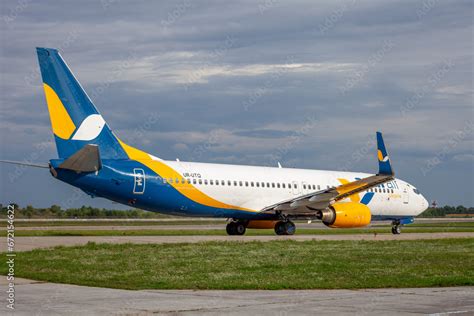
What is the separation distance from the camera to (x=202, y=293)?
51.0 ft

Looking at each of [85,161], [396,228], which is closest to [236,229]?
[396,228]

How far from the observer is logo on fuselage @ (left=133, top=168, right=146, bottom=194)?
37031 mm

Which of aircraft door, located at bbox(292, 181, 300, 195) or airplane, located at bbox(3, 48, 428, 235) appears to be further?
aircraft door, located at bbox(292, 181, 300, 195)

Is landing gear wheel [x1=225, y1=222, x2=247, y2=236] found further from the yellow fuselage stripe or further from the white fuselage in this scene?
the yellow fuselage stripe

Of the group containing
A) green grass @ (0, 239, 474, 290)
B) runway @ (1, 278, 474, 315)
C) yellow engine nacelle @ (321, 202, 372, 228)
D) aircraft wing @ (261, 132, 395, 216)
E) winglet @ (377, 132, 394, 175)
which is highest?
winglet @ (377, 132, 394, 175)

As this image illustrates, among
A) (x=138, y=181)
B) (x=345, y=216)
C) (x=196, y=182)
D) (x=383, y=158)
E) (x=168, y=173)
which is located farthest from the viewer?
(x=345, y=216)

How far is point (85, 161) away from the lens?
33812mm

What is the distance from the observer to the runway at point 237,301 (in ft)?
42.0

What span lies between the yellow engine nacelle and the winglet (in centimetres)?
251

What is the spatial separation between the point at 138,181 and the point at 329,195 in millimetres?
11148

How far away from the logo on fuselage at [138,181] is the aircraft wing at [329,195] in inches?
331

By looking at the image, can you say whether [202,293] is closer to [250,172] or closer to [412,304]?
[412,304]

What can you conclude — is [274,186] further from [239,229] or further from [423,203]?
[423,203]

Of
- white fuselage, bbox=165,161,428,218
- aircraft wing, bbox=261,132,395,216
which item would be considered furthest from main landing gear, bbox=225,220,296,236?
white fuselage, bbox=165,161,428,218
